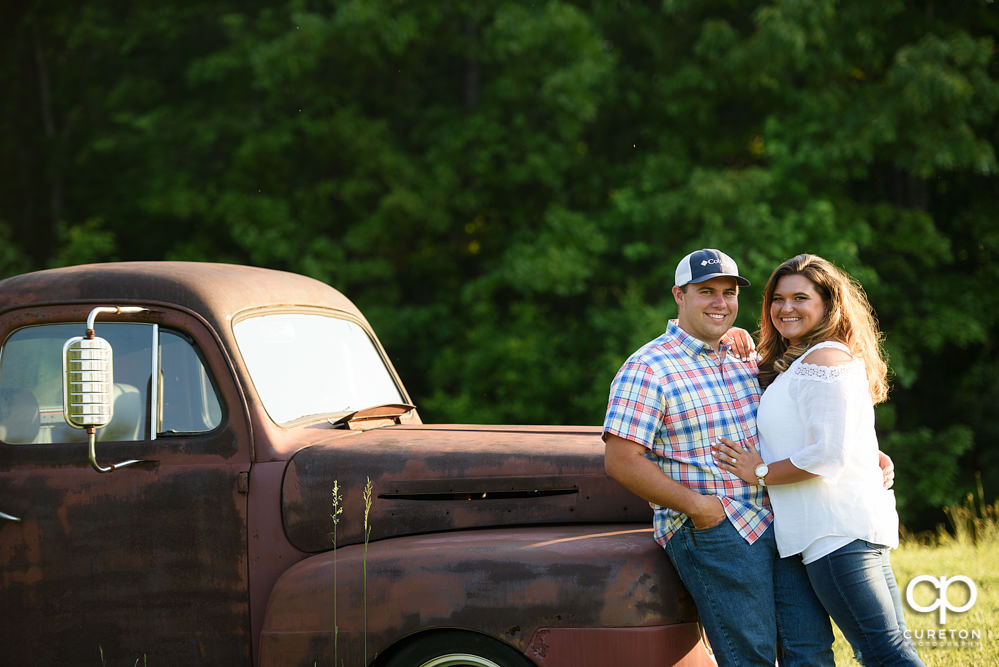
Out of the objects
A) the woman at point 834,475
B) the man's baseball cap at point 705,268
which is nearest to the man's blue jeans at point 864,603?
the woman at point 834,475

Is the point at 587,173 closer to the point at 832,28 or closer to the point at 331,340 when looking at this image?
the point at 832,28

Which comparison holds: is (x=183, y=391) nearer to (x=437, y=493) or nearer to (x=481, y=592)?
(x=437, y=493)

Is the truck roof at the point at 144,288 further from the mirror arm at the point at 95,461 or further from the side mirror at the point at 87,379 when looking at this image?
the mirror arm at the point at 95,461

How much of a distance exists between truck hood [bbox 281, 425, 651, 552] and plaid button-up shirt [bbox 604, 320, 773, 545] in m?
0.40

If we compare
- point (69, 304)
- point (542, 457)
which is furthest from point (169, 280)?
point (542, 457)

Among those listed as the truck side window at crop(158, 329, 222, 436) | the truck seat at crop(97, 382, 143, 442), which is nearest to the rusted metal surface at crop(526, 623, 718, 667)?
the truck side window at crop(158, 329, 222, 436)

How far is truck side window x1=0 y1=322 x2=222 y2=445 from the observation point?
372cm

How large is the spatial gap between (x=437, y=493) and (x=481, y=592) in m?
0.52

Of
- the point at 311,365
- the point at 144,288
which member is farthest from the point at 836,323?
the point at 144,288

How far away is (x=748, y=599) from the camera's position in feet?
10.3

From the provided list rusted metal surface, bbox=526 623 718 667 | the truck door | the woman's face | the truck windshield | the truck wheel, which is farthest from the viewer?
the truck windshield

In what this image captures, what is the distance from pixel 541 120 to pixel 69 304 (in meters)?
11.3

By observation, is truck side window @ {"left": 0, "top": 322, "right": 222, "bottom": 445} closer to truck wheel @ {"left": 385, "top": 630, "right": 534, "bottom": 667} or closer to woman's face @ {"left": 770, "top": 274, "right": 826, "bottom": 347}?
truck wheel @ {"left": 385, "top": 630, "right": 534, "bottom": 667}

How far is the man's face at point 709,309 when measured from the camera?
341 centimetres
